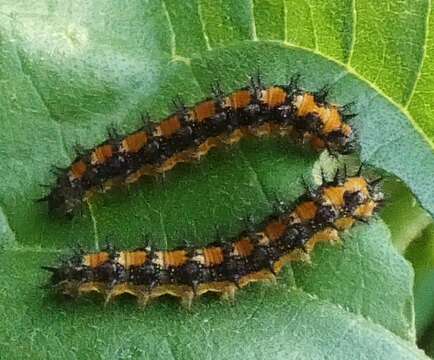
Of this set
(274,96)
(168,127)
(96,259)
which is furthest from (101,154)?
(274,96)

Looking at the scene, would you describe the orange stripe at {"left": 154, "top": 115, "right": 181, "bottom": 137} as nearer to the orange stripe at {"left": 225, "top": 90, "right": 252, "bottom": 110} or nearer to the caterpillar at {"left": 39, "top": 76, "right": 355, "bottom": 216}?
the caterpillar at {"left": 39, "top": 76, "right": 355, "bottom": 216}

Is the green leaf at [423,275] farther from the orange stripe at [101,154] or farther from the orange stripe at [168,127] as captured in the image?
the orange stripe at [101,154]

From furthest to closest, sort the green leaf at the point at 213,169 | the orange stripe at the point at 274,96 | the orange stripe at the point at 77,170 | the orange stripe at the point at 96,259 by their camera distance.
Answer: the orange stripe at the point at 274,96 < the orange stripe at the point at 77,170 < the orange stripe at the point at 96,259 < the green leaf at the point at 213,169

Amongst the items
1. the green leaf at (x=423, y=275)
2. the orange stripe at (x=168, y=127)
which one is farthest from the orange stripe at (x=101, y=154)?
the green leaf at (x=423, y=275)

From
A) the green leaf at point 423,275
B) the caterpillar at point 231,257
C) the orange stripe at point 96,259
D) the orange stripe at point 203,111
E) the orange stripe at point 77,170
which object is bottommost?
the green leaf at point 423,275

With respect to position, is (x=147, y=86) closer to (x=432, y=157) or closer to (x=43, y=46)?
(x=43, y=46)

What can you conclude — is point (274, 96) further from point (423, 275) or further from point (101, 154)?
point (423, 275)
